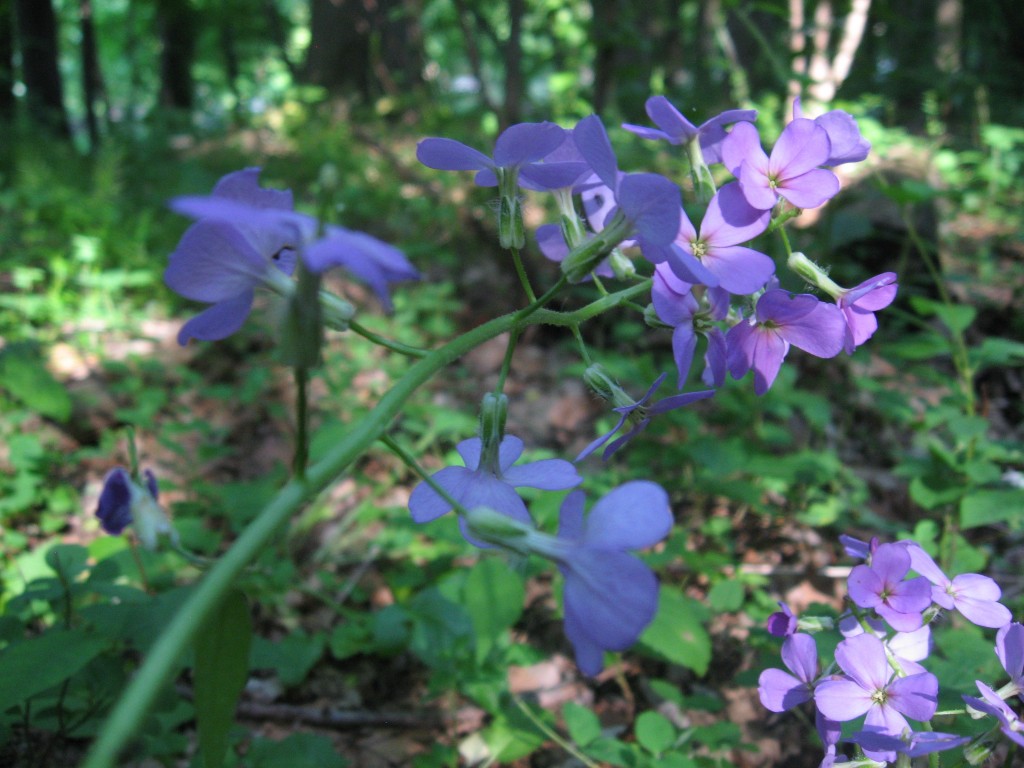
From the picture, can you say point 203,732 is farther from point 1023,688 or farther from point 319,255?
point 1023,688

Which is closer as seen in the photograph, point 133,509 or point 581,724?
point 133,509

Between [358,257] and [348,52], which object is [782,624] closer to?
[358,257]

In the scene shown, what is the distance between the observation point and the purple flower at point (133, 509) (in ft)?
2.33

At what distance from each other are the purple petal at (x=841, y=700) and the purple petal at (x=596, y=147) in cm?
70

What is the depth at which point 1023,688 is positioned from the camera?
921mm

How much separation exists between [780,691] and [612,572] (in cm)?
51

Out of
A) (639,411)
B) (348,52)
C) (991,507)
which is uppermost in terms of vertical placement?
(348,52)

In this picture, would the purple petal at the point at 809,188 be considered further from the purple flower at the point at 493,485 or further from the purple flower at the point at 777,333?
the purple flower at the point at 493,485

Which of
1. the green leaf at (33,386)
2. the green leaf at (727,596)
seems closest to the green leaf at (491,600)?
the green leaf at (727,596)

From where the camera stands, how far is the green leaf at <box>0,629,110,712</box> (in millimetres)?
1076

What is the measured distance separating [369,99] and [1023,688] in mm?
9619

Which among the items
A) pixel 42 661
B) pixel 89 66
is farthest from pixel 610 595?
pixel 89 66

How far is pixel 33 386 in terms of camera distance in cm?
279

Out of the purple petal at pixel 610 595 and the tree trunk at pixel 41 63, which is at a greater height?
the tree trunk at pixel 41 63
